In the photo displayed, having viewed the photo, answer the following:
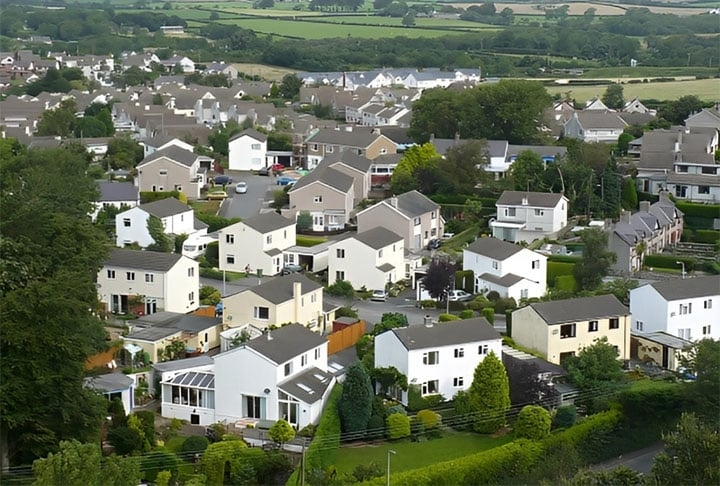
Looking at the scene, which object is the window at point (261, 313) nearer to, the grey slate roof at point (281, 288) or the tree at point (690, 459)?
the grey slate roof at point (281, 288)

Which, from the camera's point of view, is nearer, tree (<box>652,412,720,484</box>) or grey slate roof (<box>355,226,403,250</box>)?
tree (<box>652,412,720,484</box>)

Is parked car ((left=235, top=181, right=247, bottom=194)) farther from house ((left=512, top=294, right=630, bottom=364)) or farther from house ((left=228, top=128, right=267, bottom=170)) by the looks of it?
house ((left=512, top=294, right=630, bottom=364))

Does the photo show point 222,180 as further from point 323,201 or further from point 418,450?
point 418,450

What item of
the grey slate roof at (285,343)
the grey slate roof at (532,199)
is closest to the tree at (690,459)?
the grey slate roof at (285,343)

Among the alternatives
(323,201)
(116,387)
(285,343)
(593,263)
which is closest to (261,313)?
(285,343)

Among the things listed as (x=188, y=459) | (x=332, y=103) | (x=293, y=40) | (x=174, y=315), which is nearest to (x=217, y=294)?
(x=174, y=315)

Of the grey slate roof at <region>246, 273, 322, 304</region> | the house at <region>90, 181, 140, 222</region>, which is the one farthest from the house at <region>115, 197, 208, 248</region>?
the grey slate roof at <region>246, 273, 322, 304</region>

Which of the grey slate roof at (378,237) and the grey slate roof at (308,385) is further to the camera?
the grey slate roof at (378,237)
